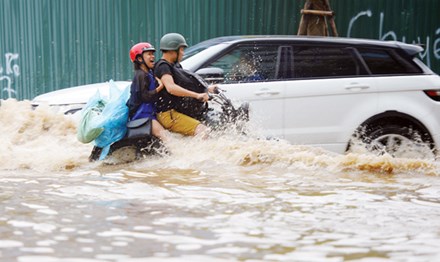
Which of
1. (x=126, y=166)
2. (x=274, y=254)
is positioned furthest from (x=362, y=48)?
(x=274, y=254)

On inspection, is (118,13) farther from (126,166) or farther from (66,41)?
(126,166)

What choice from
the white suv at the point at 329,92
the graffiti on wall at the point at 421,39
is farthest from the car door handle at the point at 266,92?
the graffiti on wall at the point at 421,39

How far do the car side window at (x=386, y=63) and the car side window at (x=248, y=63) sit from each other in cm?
115

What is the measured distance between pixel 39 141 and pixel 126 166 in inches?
65.8

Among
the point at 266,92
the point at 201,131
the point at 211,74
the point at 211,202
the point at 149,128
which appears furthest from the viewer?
the point at 266,92

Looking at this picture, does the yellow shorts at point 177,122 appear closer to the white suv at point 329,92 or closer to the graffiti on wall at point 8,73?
the white suv at point 329,92

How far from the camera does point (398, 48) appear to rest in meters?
10.1

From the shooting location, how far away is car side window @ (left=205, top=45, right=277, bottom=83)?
9719 mm

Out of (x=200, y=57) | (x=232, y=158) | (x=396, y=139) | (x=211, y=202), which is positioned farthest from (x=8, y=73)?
(x=211, y=202)

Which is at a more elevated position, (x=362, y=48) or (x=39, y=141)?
(x=362, y=48)

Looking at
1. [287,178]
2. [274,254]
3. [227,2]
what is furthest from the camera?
[227,2]

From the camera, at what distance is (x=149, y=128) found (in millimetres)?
8781

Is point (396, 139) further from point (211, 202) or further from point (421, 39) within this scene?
point (421, 39)

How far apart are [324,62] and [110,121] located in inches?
111
